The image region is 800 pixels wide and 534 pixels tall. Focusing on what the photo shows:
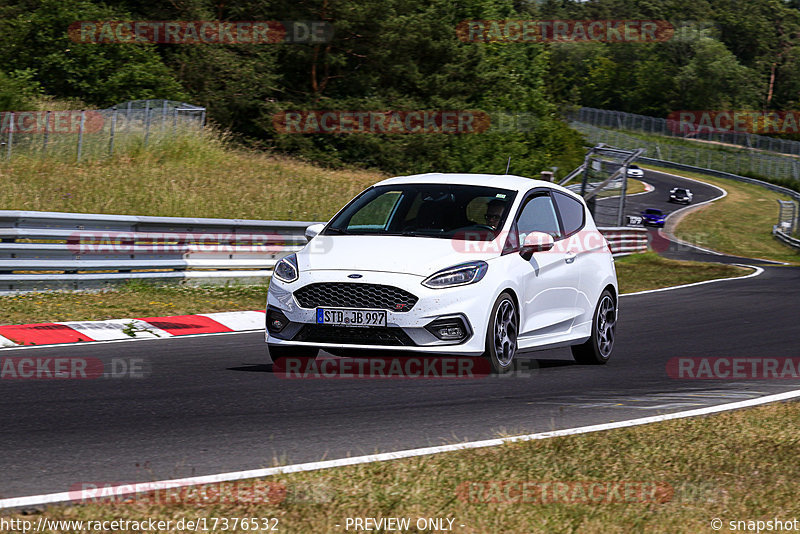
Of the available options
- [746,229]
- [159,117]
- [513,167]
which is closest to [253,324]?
[159,117]

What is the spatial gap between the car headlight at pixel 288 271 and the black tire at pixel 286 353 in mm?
546

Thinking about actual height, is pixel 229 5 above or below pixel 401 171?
above

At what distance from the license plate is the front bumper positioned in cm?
4

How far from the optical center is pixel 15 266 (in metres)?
12.9

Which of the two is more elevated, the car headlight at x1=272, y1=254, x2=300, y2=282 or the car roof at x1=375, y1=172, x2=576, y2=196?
the car roof at x1=375, y1=172, x2=576, y2=196

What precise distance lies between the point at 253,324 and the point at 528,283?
15.1 feet

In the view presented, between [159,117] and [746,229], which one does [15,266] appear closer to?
[159,117]

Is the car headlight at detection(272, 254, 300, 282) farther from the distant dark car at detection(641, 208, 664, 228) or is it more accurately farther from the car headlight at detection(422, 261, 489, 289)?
the distant dark car at detection(641, 208, 664, 228)
